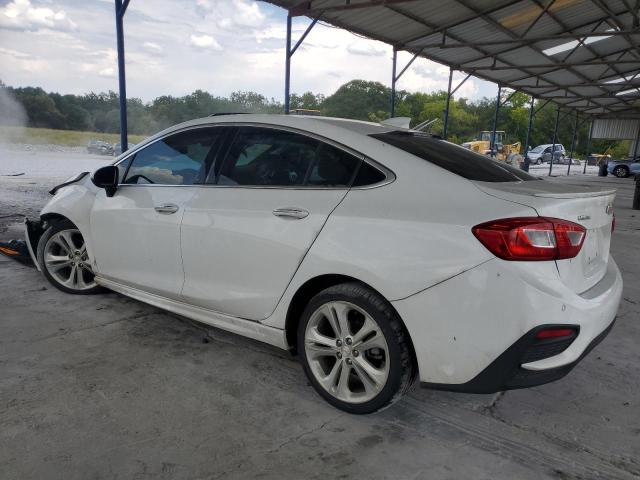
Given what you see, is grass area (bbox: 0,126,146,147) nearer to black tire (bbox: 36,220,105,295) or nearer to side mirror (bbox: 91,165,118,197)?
black tire (bbox: 36,220,105,295)

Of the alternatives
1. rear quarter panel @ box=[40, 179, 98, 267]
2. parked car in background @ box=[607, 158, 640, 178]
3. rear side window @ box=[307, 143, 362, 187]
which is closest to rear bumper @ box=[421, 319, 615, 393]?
rear side window @ box=[307, 143, 362, 187]

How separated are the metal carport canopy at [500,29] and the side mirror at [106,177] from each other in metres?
7.29

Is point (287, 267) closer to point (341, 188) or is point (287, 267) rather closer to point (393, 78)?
point (341, 188)

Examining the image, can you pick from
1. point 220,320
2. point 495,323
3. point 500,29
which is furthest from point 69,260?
point 500,29

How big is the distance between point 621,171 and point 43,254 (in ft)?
106

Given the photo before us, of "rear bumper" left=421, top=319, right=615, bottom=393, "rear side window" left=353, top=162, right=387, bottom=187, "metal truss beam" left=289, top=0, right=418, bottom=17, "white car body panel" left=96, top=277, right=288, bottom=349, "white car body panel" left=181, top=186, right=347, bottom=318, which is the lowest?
"white car body panel" left=96, top=277, right=288, bottom=349

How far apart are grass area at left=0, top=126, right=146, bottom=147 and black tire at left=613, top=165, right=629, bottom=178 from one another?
27778 millimetres

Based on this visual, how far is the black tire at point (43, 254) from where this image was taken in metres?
4.11

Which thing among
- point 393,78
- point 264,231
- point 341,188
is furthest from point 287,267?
point 393,78

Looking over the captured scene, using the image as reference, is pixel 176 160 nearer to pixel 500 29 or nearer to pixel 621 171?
pixel 500 29

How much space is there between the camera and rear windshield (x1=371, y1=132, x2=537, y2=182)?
8.15 ft

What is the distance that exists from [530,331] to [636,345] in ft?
7.43

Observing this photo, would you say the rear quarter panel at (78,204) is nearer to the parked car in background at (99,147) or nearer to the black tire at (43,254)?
the black tire at (43,254)

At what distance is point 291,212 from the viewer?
8.61 ft
